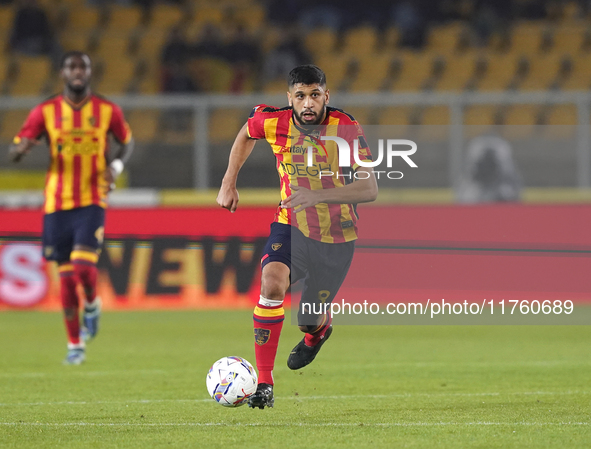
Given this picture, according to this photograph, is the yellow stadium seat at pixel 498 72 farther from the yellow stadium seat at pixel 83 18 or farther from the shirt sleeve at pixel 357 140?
the shirt sleeve at pixel 357 140

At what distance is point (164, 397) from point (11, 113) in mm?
7227

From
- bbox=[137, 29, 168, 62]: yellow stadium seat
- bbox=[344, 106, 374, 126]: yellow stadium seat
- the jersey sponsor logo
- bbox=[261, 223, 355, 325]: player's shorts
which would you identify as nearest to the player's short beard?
bbox=[261, 223, 355, 325]: player's shorts

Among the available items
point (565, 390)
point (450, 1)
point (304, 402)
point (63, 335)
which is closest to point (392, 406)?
A: point (304, 402)

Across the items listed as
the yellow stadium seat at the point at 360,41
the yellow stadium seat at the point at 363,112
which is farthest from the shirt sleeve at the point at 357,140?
the yellow stadium seat at the point at 360,41

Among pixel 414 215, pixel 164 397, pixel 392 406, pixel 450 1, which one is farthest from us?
pixel 450 1

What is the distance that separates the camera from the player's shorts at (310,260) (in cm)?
579

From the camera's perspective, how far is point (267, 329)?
571 cm

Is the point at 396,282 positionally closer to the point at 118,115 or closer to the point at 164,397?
the point at 118,115

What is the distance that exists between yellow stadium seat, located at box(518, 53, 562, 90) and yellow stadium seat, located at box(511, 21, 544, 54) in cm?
71

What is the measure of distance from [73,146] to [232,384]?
13.1ft

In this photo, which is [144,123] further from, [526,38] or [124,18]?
[526,38]

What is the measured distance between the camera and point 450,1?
61.0 feet

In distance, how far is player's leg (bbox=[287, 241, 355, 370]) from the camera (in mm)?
6102

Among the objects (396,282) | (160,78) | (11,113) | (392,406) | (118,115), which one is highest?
(160,78)
